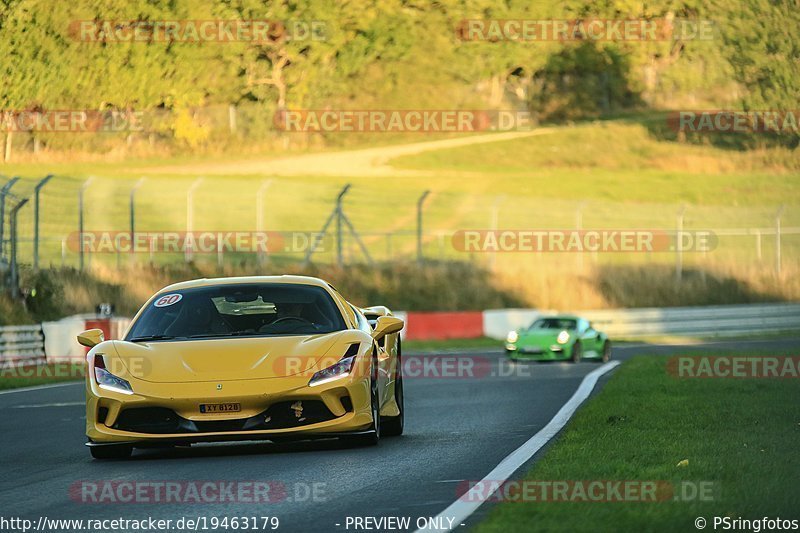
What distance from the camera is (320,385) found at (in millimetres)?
11375

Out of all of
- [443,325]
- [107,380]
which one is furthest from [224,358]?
[443,325]

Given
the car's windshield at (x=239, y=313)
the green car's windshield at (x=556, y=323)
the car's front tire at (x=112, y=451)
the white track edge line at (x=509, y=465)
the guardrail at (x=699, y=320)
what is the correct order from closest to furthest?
the white track edge line at (x=509, y=465)
the car's front tire at (x=112, y=451)
the car's windshield at (x=239, y=313)
the green car's windshield at (x=556, y=323)
the guardrail at (x=699, y=320)

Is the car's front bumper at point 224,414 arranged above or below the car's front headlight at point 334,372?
below

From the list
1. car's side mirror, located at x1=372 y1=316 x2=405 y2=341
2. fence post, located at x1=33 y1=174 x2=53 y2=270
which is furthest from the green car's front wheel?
car's side mirror, located at x1=372 y1=316 x2=405 y2=341

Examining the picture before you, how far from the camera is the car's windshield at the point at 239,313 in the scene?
12.2m

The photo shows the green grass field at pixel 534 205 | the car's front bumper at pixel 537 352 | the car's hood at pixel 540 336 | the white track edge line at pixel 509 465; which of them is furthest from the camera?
the green grass field at pixel 534 205

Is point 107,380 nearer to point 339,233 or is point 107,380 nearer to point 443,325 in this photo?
point 443,325

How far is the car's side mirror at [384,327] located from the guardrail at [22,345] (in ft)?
48.6

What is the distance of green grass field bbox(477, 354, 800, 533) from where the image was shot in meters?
7.76

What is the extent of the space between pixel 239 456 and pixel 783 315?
117ft

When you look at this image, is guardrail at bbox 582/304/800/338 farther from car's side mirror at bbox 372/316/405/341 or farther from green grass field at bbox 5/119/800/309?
car's side mirror at bbox 372/316/405/341

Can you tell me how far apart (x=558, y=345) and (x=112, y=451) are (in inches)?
756

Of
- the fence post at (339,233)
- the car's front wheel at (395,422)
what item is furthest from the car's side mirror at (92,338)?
the fence post at (339,233)

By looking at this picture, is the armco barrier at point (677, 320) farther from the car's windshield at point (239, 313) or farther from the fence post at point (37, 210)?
the car's windshield at point (239, 313)
